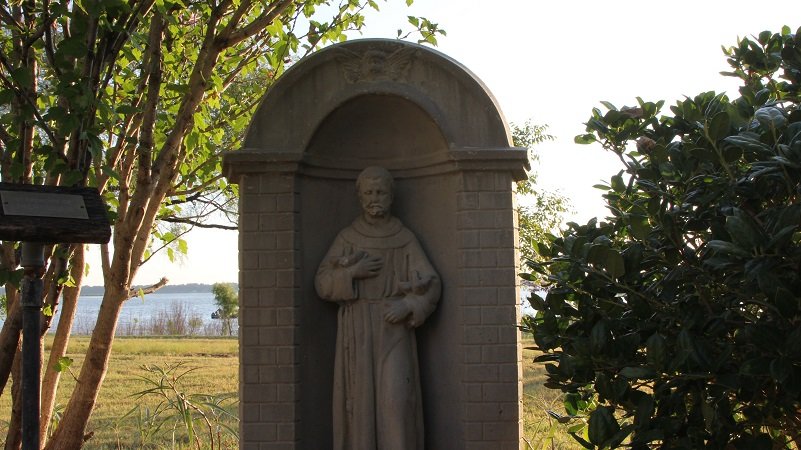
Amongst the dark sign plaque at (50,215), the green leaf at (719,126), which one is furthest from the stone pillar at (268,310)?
the green leaf at (719,126)

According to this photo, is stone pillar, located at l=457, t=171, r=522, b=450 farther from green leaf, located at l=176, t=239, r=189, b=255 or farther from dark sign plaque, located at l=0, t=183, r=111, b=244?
green leaf, located at l=176, t=239, r=189, b=255

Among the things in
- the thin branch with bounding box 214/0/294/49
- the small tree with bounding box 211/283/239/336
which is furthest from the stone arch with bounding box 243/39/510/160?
the small tree with bounding box 211/283/239/336

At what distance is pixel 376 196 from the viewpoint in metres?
5.82

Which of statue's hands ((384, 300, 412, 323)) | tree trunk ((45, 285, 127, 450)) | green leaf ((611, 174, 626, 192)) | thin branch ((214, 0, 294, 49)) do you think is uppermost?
thin branch ((214, 0, 294, 49))

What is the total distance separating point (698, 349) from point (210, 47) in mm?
4588

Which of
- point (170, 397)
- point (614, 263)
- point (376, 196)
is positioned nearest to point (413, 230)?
point (376, 196)

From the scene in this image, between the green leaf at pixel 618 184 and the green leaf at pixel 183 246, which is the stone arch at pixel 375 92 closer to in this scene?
the green leaf at pixel 618 184

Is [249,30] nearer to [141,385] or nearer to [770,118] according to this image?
[770,118]

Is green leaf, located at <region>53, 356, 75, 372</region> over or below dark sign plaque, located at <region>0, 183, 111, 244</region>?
below

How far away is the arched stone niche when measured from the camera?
18.5 ft

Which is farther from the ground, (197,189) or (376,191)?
(197,189)

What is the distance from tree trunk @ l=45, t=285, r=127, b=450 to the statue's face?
2.63m

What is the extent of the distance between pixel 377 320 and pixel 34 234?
245 cm

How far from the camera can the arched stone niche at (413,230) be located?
5637 mm
